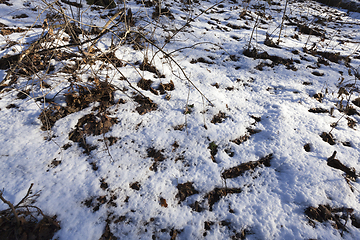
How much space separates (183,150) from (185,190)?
422mm

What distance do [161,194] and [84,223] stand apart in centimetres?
61

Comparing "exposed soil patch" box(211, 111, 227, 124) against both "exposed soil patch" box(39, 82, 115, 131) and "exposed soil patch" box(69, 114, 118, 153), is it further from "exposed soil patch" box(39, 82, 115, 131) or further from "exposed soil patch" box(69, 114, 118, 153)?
"exposed soil patch" box(39, 82, 115, 131)

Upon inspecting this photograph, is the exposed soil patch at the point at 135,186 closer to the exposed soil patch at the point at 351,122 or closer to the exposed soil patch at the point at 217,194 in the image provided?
the exposed soil patch at the point at 217,194

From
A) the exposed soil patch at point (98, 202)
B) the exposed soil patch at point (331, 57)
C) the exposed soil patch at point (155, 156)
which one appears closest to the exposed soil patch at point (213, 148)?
the exposed soil patch at point (155, 156)

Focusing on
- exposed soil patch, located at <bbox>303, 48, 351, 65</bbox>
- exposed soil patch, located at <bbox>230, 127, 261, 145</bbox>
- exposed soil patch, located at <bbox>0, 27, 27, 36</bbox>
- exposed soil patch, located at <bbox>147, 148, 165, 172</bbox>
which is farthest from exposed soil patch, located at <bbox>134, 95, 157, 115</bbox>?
exposed soil patch, located at <bbox>303, 48, 351, 65</bbox>

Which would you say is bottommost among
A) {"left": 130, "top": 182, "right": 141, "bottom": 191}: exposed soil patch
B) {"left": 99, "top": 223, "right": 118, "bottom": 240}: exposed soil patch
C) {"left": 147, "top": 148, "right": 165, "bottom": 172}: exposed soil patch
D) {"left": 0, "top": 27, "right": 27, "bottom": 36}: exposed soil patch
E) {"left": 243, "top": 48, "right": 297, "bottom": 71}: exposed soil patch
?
{"left": 99, "top": 223, "right": 118, "bottom": 240}: exposed soil patch

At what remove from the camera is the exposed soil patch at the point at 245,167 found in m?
1.53

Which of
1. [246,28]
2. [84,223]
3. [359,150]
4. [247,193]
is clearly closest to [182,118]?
[247,193]

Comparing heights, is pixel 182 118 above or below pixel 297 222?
above

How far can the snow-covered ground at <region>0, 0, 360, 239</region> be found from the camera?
123 centimetres

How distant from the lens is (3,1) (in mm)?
3779

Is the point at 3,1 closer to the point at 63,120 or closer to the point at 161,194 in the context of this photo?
the point at 63,120

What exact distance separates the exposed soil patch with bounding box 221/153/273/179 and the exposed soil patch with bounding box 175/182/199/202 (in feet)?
1.06

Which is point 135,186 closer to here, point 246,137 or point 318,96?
point 246,137
